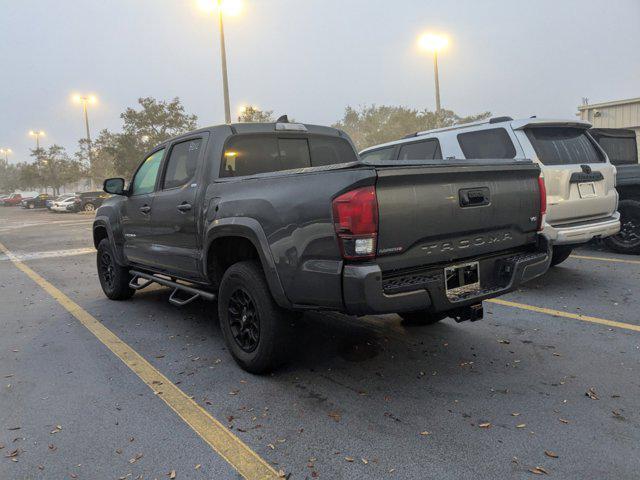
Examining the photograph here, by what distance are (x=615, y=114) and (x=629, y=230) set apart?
9594 millimetres

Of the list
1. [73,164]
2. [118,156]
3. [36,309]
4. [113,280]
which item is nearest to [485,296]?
[113,280]

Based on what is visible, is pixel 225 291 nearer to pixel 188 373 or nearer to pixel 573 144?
pixel 188 373

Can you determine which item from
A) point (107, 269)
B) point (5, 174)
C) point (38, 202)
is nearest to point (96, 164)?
point (38, 202)

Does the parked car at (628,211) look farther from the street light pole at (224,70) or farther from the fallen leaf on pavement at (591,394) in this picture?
the street light pole at (224,70)

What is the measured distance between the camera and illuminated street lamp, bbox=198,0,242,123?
1753 cm

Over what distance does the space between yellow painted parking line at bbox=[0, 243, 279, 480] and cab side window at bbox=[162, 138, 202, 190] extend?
159cm

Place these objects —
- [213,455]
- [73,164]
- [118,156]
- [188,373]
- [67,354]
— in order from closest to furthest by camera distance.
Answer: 1. [213,455]
2. [188,373]
3. [67,354]
4. [118,156]
5. [73,164]

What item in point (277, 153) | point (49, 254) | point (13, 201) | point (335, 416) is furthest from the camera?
point (13, 201)

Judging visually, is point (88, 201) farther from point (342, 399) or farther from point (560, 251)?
point (342, 399)

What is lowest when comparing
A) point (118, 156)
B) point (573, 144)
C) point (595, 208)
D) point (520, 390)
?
point (520, 390)

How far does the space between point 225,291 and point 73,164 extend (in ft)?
177

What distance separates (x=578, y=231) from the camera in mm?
5398

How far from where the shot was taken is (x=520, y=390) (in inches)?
123

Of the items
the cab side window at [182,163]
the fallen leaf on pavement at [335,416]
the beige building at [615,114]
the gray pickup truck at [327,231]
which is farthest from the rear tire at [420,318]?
the beige building at [615,114]
